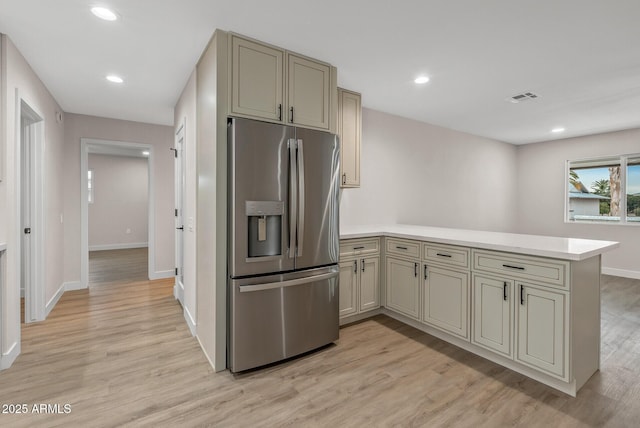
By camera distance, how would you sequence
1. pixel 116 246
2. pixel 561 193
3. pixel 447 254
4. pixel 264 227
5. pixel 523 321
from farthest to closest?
pixel 116 246
pixel 561 193
pixel 447 254
pixel 264 227
pixel 523 321

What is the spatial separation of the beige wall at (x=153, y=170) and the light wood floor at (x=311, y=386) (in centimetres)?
177

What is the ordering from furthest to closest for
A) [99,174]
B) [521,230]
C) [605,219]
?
[99,174], [521,230], [605,219]

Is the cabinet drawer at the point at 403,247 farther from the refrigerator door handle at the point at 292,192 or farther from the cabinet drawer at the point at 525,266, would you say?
the refrigerator door handle at the point at 292,192

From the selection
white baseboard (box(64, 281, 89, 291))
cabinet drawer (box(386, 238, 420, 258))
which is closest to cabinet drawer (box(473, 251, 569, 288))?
cabinet drawer (box(386, 238, 420, 258))

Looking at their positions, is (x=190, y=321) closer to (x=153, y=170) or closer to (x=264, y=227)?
(x=264, y=227)

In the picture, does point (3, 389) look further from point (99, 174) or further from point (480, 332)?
point (99, 174)

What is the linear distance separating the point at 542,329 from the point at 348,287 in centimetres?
158

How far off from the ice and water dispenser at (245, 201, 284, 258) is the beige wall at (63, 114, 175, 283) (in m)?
3.35

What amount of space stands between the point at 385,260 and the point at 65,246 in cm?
441

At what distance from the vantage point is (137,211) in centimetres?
820

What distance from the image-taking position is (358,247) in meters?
3.13

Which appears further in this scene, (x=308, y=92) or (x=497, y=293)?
(x=308, y=92)

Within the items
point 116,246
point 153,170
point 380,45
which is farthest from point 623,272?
point 116,246

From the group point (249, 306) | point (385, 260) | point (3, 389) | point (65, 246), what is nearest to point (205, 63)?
point (249, 306)
